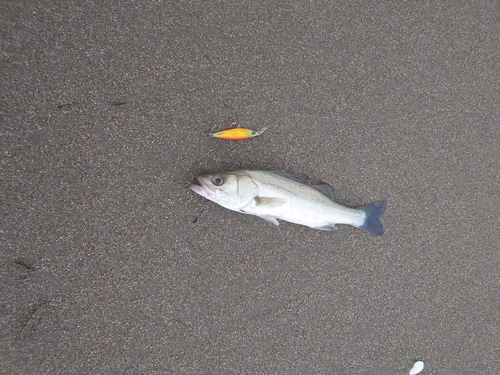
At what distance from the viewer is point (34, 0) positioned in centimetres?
179

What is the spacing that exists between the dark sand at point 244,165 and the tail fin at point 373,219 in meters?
0.10

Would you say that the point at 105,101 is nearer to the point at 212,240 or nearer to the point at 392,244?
the point at 212,240

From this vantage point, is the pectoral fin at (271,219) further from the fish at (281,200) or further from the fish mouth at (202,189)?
the fish mouth at (202,189)

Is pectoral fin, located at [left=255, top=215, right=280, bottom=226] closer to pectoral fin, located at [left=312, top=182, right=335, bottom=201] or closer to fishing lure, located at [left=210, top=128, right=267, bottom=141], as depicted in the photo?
pectoral fin, located at [left=312, top=182, right=335, bottom=201]

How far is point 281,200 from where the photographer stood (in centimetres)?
192

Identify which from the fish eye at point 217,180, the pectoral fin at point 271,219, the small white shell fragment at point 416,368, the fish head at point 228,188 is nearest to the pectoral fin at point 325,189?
the pectoral fin at point 271,219

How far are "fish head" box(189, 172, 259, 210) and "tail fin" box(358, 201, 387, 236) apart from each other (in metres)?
0.77

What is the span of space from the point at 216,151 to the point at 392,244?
1.37m

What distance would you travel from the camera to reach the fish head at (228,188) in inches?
71.5

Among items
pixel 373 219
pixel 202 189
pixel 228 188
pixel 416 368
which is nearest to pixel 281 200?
pixel 228 188

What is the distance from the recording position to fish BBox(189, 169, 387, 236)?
183cm

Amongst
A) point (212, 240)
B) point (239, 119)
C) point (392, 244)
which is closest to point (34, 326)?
point (212, 240)

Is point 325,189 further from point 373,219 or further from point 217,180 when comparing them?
point 217,180

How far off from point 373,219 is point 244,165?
91cm
